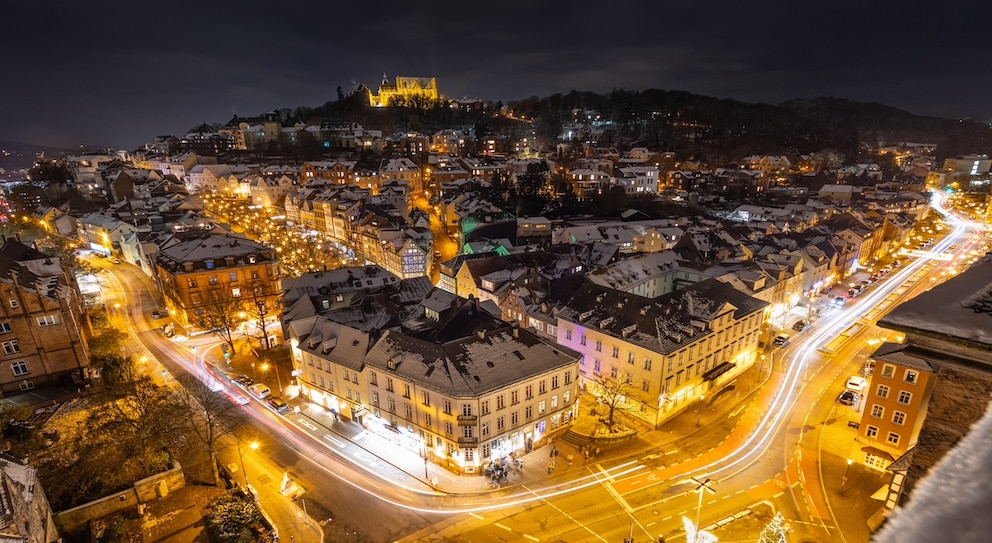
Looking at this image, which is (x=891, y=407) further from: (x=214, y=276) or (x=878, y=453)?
(x=214, y=276)

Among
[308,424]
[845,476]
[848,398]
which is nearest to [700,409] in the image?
[845,476]

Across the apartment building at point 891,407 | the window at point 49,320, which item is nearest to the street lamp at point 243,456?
the window at point 49,320

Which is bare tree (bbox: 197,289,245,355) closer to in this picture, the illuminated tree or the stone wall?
the stone wall

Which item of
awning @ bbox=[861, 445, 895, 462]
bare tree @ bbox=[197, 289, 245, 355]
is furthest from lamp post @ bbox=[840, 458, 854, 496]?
bare tree @ bbox=[197, 289, 245, 355]

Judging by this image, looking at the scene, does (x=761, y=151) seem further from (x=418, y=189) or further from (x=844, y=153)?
(x=418, y=189)

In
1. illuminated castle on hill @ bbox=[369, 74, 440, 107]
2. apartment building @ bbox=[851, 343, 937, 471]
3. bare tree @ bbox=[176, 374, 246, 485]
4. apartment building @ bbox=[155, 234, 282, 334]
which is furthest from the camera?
illuminated castle on hill @ bbox=[369, 74, 440, 107]

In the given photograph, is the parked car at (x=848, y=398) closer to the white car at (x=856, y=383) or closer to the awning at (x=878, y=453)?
the white car at (x=856, y=383)
